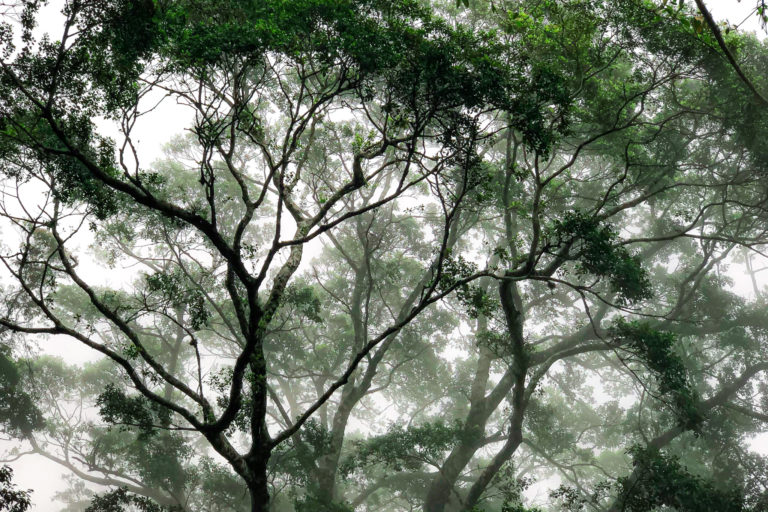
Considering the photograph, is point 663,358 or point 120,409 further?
point 663,358

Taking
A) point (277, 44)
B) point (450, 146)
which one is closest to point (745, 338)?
point (450, 146)

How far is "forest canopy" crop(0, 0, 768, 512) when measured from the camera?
643 cm

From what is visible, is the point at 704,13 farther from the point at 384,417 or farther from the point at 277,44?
the point at 384,417

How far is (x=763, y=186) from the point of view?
11.5 meters

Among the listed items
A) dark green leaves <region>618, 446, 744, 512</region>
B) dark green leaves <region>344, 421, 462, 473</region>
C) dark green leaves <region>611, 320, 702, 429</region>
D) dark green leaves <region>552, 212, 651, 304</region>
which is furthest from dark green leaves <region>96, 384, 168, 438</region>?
dark green leaves <region>618, 446, 744, 512</region>

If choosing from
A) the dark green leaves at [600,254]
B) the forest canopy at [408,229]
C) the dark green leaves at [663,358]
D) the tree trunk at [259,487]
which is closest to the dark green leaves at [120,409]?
the forest canopy at [408,229]

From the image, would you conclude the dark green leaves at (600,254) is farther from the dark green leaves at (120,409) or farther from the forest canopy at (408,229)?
the dark green leaves at (120,409)

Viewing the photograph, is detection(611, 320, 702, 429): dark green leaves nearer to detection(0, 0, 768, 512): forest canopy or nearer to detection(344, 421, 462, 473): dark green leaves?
detection(0, 0, 768, 512): forest canopy

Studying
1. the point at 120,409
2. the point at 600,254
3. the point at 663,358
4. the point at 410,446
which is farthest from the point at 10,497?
the point at 663,358

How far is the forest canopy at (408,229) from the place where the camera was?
21.1 feet

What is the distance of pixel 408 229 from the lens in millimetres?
17547

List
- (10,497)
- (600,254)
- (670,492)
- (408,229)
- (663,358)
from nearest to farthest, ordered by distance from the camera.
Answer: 1. (600,254)
2. (10,497)
3. (663,358)
4. (670,492)
5. (408,229)

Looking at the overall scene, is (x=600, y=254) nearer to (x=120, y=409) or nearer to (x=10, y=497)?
(x=120, y=409)

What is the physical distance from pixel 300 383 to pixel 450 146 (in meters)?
20.1
